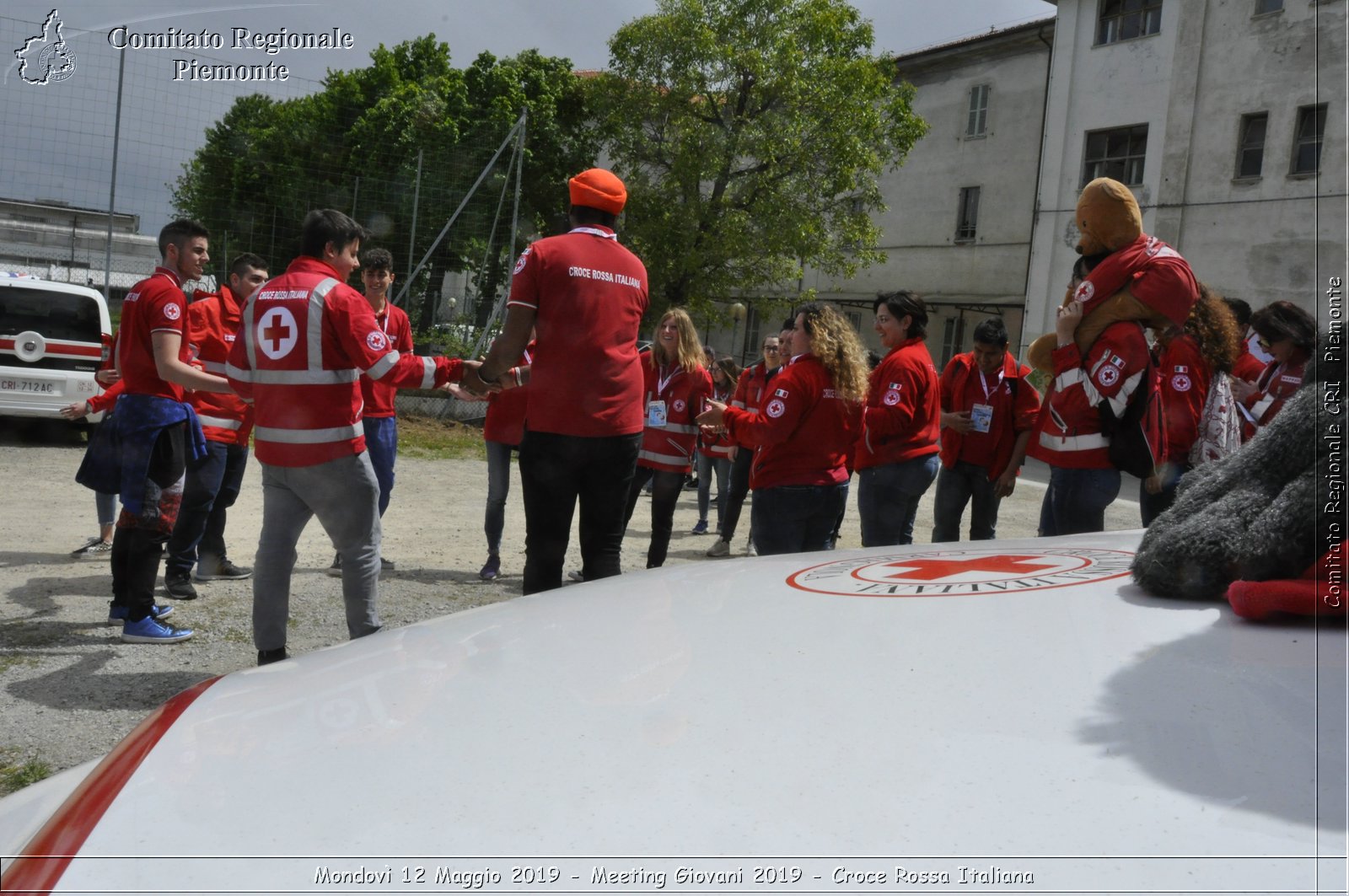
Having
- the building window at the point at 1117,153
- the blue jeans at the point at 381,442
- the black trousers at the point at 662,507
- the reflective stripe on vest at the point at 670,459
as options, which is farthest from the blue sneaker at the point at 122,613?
the building window at the point at 1117,153

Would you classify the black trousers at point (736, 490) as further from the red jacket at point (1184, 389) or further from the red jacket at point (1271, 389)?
the red jacket at point (1271, 389)

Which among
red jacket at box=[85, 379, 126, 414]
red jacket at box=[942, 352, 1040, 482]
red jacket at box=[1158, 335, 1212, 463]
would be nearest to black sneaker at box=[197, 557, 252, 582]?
red jacket at box=[85, 379, 126, 414]

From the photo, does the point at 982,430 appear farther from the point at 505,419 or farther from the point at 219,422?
the point at 219,422

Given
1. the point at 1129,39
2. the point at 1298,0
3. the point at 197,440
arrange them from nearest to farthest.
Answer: the point at 197,440 → the point at 1298,0 → the point at 1129,39

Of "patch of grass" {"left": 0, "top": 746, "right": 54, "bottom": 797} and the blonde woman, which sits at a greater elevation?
the blonde woman

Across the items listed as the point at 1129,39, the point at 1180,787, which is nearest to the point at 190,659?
the point at 1180,787

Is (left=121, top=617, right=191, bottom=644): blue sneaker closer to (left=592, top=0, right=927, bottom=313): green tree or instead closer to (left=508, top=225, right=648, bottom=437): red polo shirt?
(left=508, top=225, right=648, bottom=437): red polo shirt

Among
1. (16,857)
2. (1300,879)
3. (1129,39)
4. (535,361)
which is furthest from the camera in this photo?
(1129,39)

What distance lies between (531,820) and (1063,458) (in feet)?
11.4

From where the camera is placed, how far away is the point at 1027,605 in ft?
5.34

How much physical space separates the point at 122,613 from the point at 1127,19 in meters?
25.2

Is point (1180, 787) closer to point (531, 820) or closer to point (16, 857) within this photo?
point (531, 820)

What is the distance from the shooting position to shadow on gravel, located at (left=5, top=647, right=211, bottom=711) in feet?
13.1

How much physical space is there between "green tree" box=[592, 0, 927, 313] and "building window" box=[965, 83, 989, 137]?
208 inches
